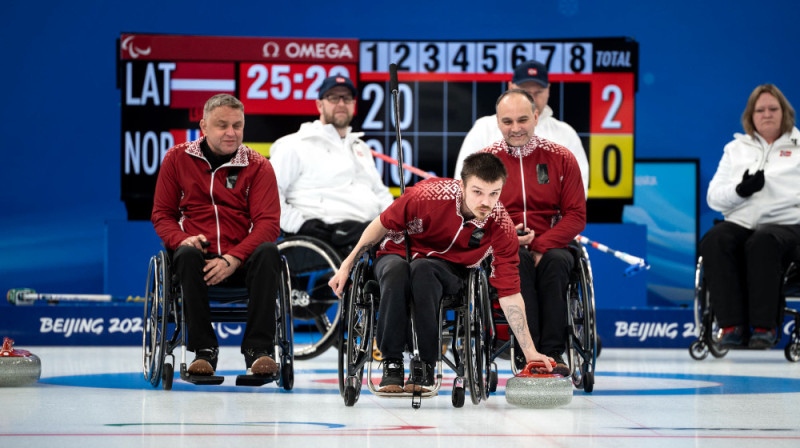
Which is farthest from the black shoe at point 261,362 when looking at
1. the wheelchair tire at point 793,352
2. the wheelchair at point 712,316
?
the wheelchair tire at point 793,352

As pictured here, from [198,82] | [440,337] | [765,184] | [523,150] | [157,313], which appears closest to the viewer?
[440,337]

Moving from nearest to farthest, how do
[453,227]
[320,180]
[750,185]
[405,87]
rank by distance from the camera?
[453,227] < [750,185] < [320,180] < [405,87]

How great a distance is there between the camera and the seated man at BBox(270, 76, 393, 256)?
5.20m

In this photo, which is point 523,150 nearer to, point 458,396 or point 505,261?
point 505,261

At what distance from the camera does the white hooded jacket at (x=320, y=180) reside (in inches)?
208

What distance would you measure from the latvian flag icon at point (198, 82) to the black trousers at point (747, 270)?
2966mm

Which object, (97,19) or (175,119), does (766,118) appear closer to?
(175,119)

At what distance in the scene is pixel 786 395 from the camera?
150 inches

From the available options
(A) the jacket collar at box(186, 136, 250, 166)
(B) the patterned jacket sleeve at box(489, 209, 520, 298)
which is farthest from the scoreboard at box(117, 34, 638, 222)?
(B) the patterned jacket sleeve at box(489, 209, 520, 298)

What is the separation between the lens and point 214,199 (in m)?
3.99

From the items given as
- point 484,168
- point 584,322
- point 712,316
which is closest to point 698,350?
point 712,316

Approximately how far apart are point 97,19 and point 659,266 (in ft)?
15.2

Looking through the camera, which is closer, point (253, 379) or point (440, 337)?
point (440, 337)

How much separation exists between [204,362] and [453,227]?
0.96 meters
